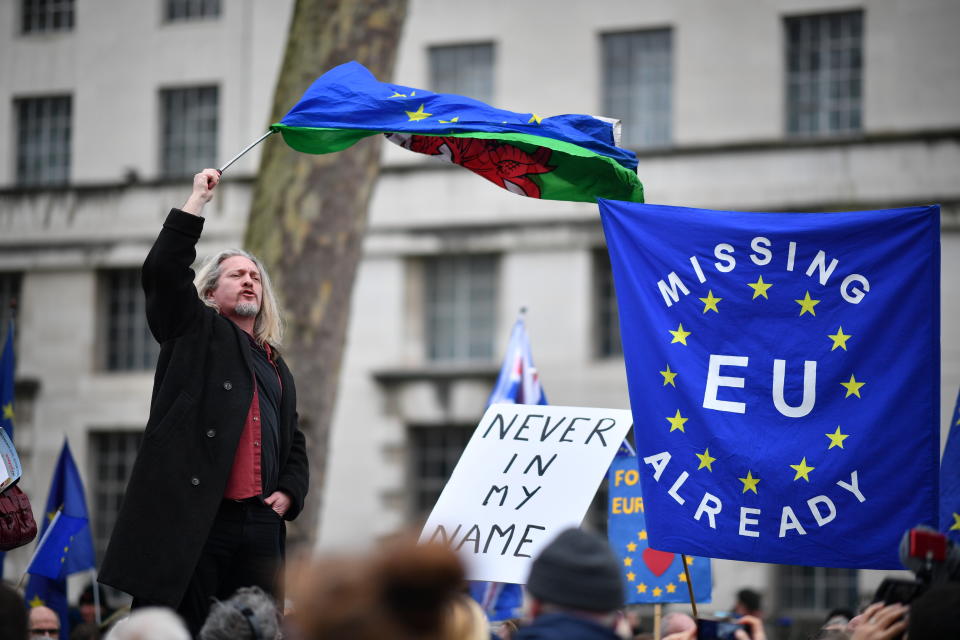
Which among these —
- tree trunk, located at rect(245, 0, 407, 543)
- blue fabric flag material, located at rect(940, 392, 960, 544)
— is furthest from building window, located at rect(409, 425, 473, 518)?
blue fabric flag material, located at rect(940, 392, 960, 544)

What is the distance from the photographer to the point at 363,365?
23953 mm

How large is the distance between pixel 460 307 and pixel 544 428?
55.2 ft

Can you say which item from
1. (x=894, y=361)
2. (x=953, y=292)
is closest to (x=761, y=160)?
(x=953, y=292)

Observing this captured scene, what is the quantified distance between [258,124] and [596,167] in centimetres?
1764

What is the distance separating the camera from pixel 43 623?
856 cm

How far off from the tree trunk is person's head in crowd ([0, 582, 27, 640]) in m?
9.51

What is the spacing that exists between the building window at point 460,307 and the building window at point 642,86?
2867mm

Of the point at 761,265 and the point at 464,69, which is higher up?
the point at 464,69

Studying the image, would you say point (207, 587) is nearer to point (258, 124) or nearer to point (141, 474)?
point (141, 474)

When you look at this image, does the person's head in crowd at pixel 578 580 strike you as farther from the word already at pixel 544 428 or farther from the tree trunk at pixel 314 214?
the tree trunk at pixel 314 214

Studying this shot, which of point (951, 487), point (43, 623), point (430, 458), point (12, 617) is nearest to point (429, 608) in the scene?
point (12, 617)

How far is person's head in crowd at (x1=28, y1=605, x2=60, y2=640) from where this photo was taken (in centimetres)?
848

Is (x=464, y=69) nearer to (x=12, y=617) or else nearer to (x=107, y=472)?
(x=107, y=472)

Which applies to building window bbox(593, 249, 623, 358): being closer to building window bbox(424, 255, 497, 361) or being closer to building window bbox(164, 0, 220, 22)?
building window bbox(424, 255, 497, 361)
